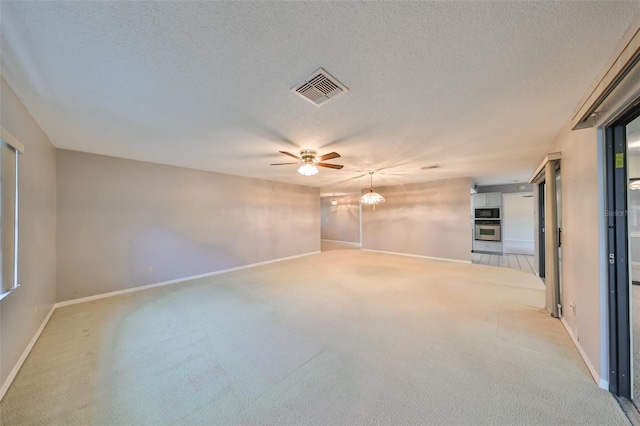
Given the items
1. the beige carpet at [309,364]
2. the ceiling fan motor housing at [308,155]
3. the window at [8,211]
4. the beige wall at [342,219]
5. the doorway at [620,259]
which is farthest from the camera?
the beige wall at [342,219]

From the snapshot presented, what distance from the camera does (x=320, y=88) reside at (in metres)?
1.83

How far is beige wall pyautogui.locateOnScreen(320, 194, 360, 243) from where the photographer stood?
10.5 meters

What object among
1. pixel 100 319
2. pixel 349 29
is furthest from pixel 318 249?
pixel 349 29

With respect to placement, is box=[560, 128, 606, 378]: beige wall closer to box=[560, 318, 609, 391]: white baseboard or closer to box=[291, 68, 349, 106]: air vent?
box=[560, 318, 609, 391]: white baseboard

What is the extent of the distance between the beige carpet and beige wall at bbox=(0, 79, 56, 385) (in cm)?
27

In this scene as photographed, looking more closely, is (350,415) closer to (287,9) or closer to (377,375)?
(377,375)

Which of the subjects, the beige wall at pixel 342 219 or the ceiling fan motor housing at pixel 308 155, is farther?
the beige wall at pixel 342 219

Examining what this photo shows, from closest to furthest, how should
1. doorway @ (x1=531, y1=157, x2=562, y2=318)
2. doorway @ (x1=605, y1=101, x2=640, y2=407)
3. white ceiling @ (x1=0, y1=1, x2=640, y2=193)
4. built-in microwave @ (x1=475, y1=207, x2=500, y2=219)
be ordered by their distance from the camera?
white ceiling @ (x1=0, y1=1, x2=640, y2=193)
doorway @ (x1=605, y1=101, x2=640, y2=407)
doorway @ (x1=531, y1=157, x2=562, y2=318)
built-in microwave @ (x1=475, y1=207, x2=500, y2=219)

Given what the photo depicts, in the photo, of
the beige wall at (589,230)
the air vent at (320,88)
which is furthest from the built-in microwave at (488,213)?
the air vent at (320,88)

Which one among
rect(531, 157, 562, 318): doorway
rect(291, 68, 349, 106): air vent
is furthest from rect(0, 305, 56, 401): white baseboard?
rect(531, 157, 562, 318): doorway

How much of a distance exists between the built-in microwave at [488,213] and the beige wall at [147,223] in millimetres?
7294

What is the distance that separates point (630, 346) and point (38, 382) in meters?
4.76

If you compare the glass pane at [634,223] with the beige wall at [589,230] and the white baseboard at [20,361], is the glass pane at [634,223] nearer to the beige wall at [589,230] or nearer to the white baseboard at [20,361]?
the beige wall at [589,230]

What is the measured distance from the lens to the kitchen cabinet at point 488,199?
24.6ft
